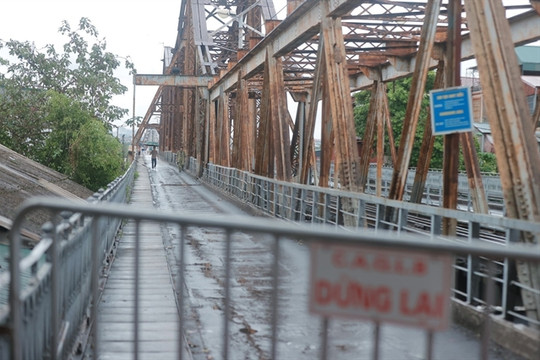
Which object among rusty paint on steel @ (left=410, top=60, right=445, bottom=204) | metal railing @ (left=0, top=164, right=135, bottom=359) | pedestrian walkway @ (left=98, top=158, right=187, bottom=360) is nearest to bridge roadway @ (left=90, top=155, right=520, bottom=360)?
pedestrian walkway @ (left=98, top=158, right=187, bottom=360)

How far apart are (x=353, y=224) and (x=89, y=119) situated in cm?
1538

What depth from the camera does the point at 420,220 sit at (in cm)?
1881

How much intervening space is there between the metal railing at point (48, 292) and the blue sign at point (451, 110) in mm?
4709

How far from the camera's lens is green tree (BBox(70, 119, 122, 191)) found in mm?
23234

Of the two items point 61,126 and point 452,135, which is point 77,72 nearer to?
point 61,126

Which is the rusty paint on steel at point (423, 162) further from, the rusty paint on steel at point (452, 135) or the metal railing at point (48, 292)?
the metal railing at point (48, 292)

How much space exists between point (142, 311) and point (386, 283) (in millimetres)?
4617

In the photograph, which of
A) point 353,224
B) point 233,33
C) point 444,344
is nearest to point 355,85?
point 353,224

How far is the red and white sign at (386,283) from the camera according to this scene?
3033 millimetres

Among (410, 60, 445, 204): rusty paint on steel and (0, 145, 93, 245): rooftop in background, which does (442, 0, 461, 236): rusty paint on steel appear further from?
(0, 145, 93, 245): rooftop in background

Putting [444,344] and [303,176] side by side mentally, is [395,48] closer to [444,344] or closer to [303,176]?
[303,176]

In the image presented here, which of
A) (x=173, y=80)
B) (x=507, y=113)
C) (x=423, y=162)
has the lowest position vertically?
(x=423, y=162)

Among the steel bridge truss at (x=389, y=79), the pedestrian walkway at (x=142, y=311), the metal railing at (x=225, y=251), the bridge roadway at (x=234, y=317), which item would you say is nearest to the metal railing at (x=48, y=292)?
the metal railing at (x=225, y=251)

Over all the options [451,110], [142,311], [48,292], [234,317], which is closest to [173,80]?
[451,110]
